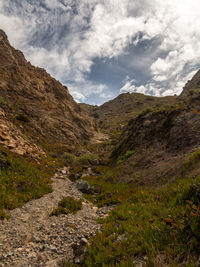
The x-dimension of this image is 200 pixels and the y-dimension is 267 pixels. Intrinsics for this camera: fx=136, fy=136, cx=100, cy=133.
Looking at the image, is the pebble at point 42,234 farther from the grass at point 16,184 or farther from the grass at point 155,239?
the grass at point 155,239

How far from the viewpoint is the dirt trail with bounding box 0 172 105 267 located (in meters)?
4.59

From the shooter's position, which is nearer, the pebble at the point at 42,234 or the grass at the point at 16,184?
the pebble at the point at 42,234

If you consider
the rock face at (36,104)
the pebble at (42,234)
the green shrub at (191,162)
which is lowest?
the pebble at (42,234)

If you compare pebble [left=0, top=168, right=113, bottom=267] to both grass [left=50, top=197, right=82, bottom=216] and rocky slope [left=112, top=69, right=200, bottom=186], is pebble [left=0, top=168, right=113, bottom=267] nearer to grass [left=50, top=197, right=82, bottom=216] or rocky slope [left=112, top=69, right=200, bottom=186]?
grass [left=50, top=197, right=82, bottom=216]

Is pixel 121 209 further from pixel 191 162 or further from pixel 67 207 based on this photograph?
pixel 191 162

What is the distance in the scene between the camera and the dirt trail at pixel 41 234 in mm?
4590

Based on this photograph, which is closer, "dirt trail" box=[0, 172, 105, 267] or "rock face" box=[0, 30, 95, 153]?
"dirt trail" box=[0, 172, 105, 267]

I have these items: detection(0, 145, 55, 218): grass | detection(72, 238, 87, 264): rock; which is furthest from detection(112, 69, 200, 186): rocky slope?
detection(0, 145, 55, 218): grass

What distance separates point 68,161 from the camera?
80.8 feet

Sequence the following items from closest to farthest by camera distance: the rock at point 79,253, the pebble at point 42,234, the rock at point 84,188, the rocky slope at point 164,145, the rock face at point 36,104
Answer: the rock at point 79,253
the pebble at point 42,234
the rocky slope at point 164,145
the rock at point 84,188
the rock face at point 36,104

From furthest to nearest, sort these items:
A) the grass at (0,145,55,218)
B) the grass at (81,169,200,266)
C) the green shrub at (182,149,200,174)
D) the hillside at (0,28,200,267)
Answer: the green shrub at (182,149,200,174)
the grass at (0,145,55,218)
the hillside at (0,28,200,267)
the grass at (81,169,200,266)

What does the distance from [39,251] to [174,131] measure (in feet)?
50.5

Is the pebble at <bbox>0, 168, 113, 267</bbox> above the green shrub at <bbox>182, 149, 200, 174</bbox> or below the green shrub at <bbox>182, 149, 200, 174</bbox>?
below

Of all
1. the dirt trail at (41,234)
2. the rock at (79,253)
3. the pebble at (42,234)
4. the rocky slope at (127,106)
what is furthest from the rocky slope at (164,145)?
the rocky slope at (127,106)
